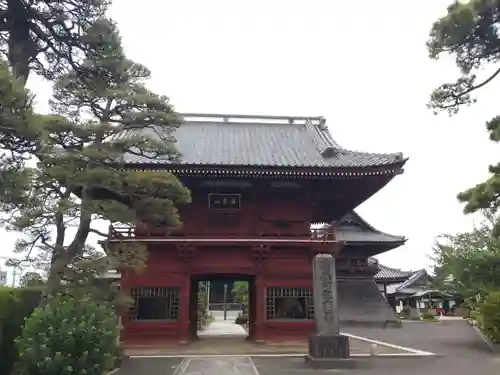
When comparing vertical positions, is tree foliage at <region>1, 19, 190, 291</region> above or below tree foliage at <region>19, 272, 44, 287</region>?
above

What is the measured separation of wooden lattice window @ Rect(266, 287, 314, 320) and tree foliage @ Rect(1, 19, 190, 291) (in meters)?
6.24

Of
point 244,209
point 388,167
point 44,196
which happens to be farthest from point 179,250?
point 388,167

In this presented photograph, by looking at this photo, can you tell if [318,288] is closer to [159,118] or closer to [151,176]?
[151,176]

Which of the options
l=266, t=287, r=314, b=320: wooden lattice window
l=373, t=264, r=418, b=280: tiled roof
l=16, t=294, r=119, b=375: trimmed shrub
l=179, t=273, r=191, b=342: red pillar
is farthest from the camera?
l=373, t=264, r=418, b=280: tiled roof

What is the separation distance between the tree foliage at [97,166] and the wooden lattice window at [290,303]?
20.5 feet

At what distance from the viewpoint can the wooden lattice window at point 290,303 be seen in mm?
18391

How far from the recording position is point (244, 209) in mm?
19344


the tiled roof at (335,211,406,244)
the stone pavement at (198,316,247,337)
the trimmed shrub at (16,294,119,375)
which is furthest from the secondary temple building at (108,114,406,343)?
the tiled roof at (335,211,406,244)

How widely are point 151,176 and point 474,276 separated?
11.6 m

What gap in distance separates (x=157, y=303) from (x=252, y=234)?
4.59 meters

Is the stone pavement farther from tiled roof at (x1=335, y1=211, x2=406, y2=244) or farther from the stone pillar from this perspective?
the stone pillar

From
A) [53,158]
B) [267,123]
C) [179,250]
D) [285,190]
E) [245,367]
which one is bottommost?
[245,367]

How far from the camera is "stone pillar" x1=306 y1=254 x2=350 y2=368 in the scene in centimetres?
1332

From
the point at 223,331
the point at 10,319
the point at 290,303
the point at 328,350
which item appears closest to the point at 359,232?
the point at 223,331
